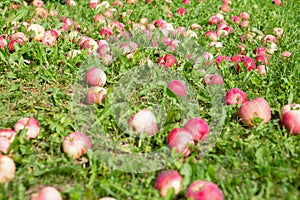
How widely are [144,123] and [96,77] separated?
30.4 inches

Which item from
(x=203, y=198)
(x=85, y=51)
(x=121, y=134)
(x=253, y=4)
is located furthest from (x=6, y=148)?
(x=253, y=4)

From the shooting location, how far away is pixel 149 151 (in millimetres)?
2613

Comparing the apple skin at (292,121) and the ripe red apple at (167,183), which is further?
the apple skin at (292,121)

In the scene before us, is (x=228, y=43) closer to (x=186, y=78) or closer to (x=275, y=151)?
(x=186, y=78)

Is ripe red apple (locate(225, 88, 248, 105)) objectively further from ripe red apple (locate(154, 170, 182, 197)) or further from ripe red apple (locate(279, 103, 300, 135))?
ripe red apple (locate(154, 170, 182, 197))

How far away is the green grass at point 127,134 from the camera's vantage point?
2.29m

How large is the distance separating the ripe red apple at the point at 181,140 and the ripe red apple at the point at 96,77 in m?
0.93

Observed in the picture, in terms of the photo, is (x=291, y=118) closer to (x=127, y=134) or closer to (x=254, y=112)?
(x=254, y=112)

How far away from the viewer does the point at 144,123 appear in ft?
8.87

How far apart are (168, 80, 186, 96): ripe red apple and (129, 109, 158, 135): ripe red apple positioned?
480mm

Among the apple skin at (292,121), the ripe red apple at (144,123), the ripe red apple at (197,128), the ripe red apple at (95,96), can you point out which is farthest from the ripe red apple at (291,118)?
the ripe red apple at (95,96)

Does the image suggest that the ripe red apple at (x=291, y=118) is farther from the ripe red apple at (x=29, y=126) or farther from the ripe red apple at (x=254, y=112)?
the ripe red apple at (x=29, y=126)

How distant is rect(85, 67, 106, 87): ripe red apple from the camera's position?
10.8 ft

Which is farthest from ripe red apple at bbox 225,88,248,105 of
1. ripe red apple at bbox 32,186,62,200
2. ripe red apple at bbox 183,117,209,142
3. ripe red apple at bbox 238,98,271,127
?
ripe red apple at bbox 32,186,62,200
